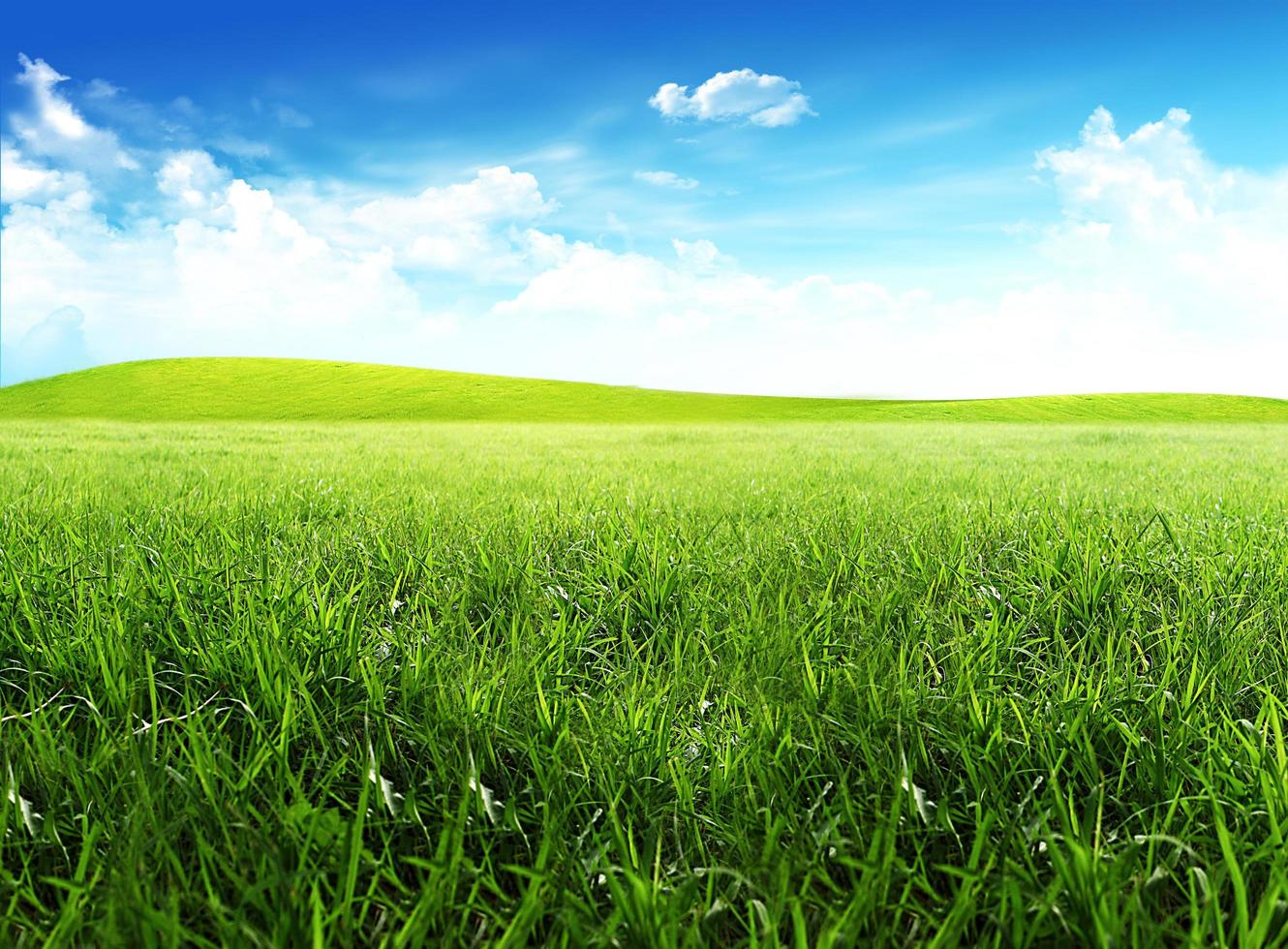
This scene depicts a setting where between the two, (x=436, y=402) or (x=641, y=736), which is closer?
(x=641, y=736)

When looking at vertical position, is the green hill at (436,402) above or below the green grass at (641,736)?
above

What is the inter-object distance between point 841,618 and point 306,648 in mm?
1681

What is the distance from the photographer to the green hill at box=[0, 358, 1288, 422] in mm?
42750

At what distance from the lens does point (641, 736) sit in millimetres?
1683

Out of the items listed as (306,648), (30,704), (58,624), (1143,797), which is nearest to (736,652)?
(1143,797)

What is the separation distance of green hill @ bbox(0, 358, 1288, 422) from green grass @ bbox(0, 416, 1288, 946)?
38.0 meters

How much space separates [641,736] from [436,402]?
4704cm

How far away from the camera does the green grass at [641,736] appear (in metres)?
1.23

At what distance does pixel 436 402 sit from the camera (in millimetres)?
46562

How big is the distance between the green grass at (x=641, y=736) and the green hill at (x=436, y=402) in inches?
1498

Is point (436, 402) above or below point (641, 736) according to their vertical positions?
above

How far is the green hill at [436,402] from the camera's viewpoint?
1683 inches

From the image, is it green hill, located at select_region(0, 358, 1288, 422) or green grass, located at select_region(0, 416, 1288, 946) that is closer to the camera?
green grass, located at select_region(0, 416, 1288, 946)

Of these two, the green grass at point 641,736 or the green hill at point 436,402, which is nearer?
the green grass at point 641,736
